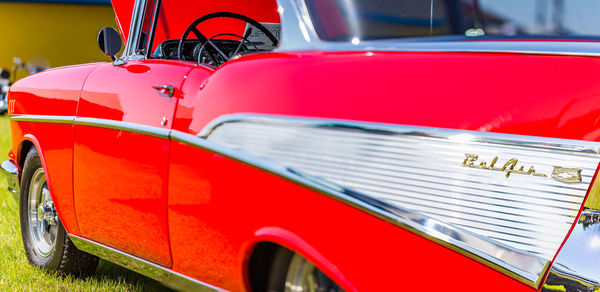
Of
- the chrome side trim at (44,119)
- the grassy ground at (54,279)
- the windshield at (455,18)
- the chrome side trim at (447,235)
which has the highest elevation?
the windshield at (455,18)

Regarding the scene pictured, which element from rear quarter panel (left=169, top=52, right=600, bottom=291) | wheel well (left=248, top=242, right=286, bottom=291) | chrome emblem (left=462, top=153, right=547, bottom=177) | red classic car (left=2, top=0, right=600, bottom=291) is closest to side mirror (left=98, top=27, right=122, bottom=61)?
red classic car (left=2, top=0, right=600, bottom=291)

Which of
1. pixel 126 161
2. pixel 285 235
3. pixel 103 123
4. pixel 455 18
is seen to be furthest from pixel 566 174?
pixel 103 123

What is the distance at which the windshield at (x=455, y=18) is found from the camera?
2.01m

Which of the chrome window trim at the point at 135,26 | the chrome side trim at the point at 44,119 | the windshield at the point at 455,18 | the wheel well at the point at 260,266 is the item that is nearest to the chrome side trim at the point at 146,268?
the wheel well at the point at 260,266

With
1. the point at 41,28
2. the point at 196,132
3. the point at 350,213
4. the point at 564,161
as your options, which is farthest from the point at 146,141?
the point at 41,28

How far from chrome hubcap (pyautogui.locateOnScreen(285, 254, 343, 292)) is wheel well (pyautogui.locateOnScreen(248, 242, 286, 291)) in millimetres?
104

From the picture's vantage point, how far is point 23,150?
4312 mm

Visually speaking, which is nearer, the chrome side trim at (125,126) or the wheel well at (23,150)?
the chrome side trim at (125,126)

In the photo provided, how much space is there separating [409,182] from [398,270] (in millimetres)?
243

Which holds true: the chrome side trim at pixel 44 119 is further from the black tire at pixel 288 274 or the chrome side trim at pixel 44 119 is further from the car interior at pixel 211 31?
the black tire at pixel 288 274

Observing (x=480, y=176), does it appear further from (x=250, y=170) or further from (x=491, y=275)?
(x=250, y=170)

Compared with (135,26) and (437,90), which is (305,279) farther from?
(135,26)

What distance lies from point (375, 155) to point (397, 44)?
1.16 feet

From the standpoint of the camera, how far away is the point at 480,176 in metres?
1.92
